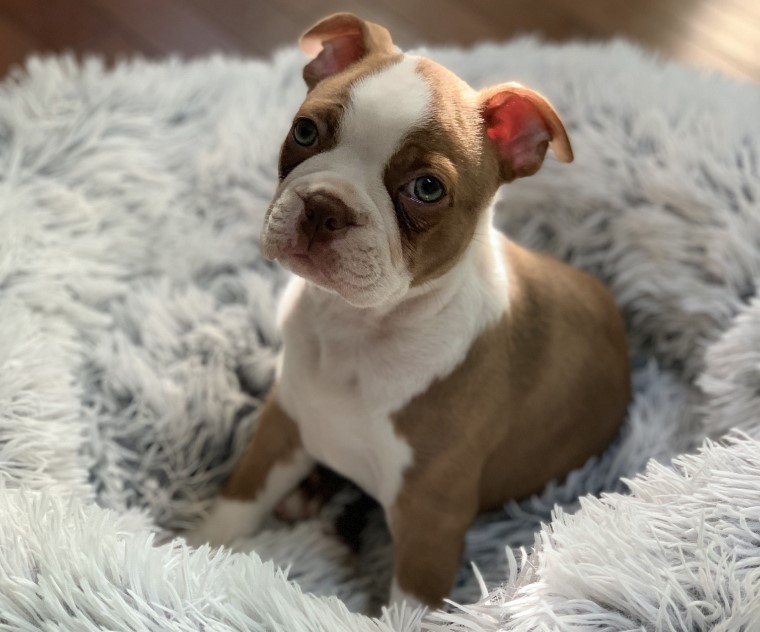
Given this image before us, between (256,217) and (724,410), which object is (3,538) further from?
(724,410)

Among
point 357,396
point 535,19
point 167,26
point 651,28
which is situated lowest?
point 357,396

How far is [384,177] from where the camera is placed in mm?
1292

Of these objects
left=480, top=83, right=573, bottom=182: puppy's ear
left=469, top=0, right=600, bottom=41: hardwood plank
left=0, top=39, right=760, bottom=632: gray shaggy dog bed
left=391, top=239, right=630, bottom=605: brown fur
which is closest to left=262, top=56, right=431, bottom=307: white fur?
left=480, top=83, right=573, bottom=182: puppy's ear

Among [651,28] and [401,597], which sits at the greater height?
[651,28]

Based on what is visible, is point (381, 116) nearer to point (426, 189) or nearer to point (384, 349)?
point (426, 189)

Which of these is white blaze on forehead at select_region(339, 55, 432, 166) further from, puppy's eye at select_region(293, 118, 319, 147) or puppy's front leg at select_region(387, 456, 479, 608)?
puppy's front leg at select_region(387, 456, 479, 608)

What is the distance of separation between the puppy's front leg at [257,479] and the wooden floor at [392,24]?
4.77 ft

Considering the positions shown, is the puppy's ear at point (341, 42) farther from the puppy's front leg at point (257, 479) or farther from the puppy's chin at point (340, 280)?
the puppy's front leg at point (257, 479)

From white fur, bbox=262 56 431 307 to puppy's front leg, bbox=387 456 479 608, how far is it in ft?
1.33

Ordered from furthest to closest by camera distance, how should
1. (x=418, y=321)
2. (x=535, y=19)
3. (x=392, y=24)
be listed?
1. (x=535, y=19)
2. (x=392, y=24)
3. (x=418, y=321)

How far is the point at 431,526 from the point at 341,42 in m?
0.84

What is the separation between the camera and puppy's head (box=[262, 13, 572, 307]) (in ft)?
4.09

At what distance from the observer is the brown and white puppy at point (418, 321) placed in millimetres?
1279

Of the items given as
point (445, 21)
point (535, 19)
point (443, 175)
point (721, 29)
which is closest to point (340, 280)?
point (443, 175)
